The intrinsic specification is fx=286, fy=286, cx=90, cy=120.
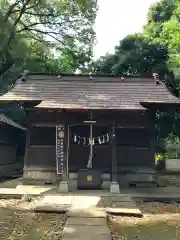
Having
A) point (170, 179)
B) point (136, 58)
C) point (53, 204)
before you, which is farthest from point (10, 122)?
point (53, 204)

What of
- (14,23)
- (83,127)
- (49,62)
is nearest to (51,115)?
(83,127)

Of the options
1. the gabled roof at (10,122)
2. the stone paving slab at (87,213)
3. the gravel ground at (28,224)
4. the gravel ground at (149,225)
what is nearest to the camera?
the gravel ground at (28,224)

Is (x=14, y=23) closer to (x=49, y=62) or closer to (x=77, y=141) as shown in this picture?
(x=49, y=62)

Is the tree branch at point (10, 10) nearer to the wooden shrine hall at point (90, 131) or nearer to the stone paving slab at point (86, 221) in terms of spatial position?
the wooden shrine hall at point (90, 131)

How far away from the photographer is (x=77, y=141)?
573 inches

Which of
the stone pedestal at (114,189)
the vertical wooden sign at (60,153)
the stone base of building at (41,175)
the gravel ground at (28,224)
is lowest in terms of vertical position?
the gravel ground at (28,224)

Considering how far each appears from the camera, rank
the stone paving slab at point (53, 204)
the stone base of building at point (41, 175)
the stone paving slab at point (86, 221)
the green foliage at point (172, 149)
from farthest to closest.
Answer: the green foliage at point (172, 149)
the stone base of building at point (41, 175)
the stone paving slab at point (53, 204)
the stone paving slab at point (86, 221)

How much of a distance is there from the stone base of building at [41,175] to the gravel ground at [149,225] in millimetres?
5781

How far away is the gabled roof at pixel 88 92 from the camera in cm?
1333

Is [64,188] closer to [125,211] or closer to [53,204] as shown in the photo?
[53,204]

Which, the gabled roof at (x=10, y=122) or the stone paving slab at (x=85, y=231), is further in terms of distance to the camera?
the gabled roof at (x=10, y=122)

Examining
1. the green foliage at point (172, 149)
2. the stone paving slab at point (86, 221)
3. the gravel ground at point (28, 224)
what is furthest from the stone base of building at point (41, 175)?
the green foliage at point (172, 149)

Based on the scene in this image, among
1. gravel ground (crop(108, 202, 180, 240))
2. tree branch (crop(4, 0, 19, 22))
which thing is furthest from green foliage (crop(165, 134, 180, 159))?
tree branch (crop(4, 0, 19, 22))

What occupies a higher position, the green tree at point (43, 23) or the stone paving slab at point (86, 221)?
the green tree at point (43, 23)
